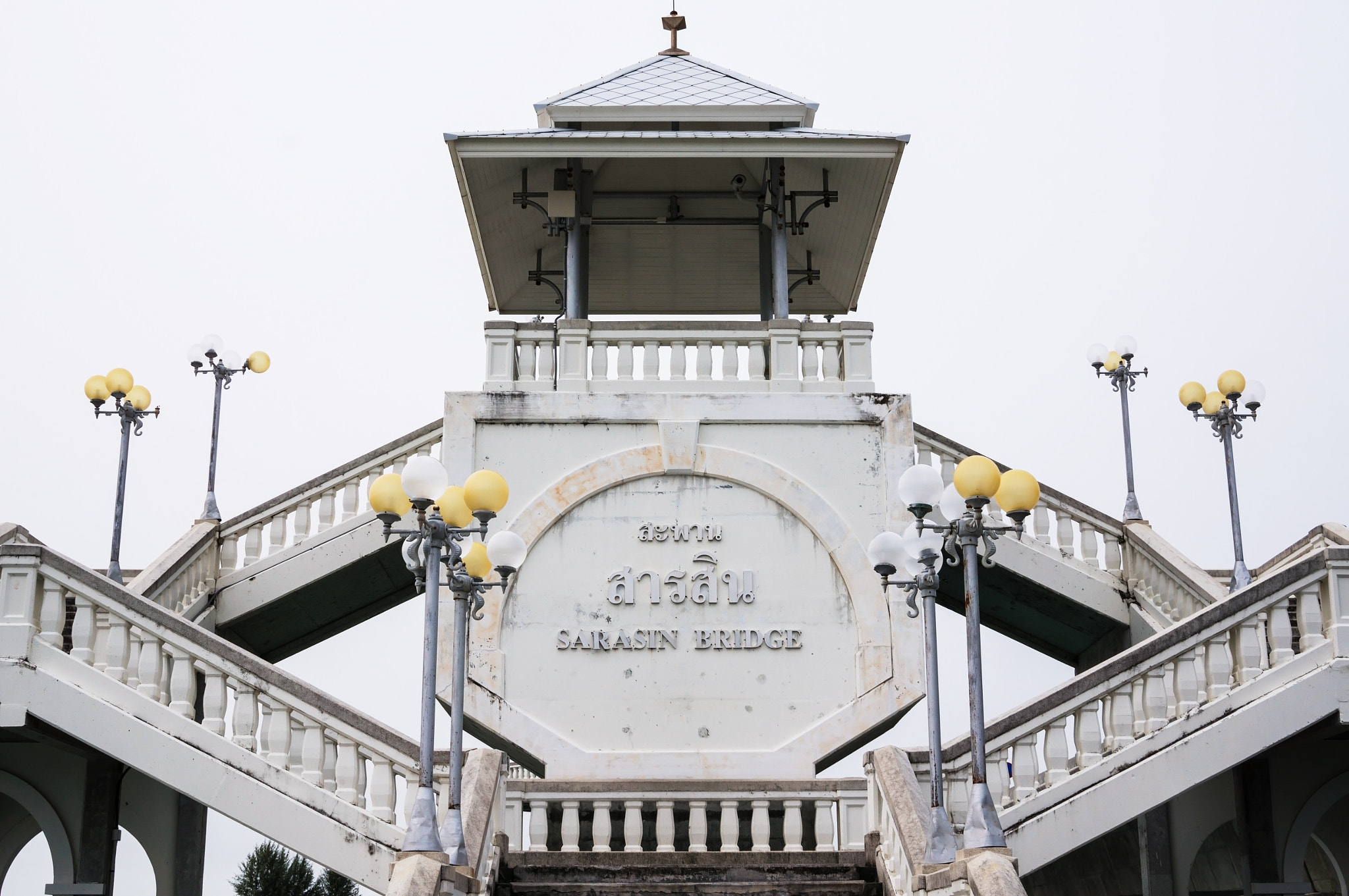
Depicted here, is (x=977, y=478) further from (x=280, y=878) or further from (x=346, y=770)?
(x=280, y=878)

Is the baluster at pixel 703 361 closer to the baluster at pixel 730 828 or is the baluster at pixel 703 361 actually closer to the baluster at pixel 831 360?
the baluster at pixel 831 360

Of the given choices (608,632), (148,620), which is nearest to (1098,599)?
(608,632)

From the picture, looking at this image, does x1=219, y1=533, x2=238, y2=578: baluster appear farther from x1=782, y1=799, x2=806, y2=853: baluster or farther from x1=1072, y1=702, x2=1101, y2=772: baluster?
x1=1072, y1=702, x2=1101, y2=772: baluster

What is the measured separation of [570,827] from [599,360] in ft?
17.8

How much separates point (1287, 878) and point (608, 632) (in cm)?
744

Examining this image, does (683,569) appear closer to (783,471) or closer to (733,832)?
(783,471)

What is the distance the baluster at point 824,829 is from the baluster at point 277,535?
7635mm

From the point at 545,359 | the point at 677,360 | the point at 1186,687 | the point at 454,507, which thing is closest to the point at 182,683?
the point at 454,507

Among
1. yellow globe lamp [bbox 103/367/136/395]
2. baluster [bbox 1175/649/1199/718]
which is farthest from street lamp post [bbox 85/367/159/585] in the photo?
baluster [bbox 1175/649/1199/718]

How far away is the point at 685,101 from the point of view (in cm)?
1717

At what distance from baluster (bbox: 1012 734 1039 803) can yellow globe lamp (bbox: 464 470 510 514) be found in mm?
4763

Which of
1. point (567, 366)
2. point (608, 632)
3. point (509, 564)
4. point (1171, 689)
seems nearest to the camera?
point (509, 564)

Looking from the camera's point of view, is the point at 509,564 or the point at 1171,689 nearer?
the point at 509,564

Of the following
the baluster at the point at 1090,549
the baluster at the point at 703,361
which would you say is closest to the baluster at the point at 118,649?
the baluster at the point at 703,361
